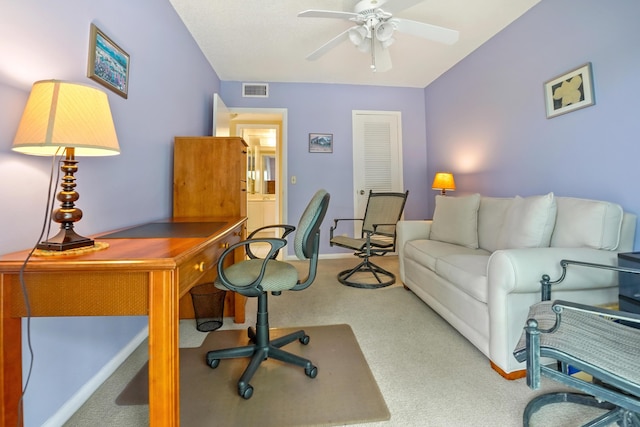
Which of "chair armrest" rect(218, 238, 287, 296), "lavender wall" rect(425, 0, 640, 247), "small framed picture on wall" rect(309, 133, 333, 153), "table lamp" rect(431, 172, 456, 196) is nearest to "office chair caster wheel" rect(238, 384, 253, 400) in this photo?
"chair armrest" rect(218, 238, 287, 296)

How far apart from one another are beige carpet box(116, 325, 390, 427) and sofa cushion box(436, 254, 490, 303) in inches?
29.4

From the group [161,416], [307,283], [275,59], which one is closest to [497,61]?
[275,59]

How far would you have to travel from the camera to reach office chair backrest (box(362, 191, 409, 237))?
3098 millimetres

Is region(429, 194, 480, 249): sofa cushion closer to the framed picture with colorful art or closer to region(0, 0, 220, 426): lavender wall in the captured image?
region(0, 0, 220, 426): lavender wall

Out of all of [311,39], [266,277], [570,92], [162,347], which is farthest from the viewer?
[311,39]

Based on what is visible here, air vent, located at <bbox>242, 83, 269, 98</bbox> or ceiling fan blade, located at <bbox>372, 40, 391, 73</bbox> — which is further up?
air vent, located at <bbox>242, 83, 269, 98</bbox>

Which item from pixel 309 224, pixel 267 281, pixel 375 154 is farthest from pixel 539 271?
pixel 375 154

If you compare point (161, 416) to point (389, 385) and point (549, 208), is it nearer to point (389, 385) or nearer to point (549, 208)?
point (389, 385)

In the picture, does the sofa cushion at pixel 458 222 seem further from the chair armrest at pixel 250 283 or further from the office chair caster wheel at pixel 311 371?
the chair armrest at pixel 250 283

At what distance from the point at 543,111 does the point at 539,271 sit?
68.6 inches

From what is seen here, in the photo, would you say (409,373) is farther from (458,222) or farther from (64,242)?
(64,242)

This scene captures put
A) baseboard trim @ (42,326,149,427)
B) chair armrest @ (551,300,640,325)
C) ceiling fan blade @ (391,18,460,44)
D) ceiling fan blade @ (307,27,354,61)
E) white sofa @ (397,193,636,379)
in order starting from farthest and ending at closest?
ceiling fan blade @ (307,27,354,61) < ceiling fan blade @ (391,18,460,44) < white sofa @ (397,193,636,379) < baseboard trim @ (42,326,149,427) < chair armrest @ (551,300,640,325)

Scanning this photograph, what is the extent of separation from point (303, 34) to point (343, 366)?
2937mm

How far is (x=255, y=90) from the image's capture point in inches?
152
